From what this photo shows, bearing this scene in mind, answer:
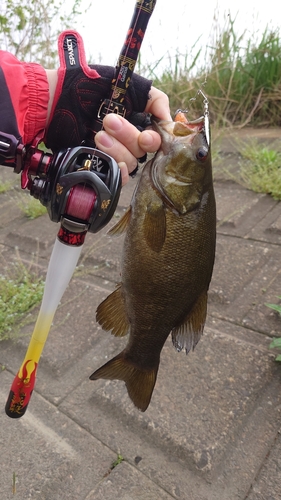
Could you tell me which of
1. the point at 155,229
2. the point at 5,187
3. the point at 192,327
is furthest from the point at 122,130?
the point at 5,187

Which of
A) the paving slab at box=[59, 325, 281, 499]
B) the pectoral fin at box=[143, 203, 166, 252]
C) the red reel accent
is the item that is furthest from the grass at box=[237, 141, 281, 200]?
the red reel accent

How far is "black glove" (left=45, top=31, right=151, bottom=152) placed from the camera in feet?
4.66

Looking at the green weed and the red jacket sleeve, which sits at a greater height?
the red jacket sleeve

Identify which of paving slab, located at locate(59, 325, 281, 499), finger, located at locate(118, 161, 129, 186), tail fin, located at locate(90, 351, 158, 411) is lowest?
paving slab, located at locate(59, 325, 281, 499)

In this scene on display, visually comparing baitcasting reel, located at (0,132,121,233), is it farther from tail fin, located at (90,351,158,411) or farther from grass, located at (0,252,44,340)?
grass, located at (0,252,44,340)

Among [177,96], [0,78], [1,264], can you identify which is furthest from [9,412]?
[177,96]

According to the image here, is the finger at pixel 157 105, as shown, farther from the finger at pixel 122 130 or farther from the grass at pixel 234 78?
the grass at pixel 234 78

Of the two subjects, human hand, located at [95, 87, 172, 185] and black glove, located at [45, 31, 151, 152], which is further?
black glove, located at [45, 31, 151, 152]

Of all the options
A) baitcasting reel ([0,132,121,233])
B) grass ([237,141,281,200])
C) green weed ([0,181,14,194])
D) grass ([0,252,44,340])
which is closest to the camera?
baitcasting reel ([0,132,121,233])

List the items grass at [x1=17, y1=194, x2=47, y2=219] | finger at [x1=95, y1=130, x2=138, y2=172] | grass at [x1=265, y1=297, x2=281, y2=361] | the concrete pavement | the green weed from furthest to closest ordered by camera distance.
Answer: the green weed
grass at [x1=17, y1=194, x2=47, y2=219]
grass at [x1=265, y1=297, x2=281, y2=361]
the concrete pavement
finger at [x1=95, y1=130, x2=138, y2=172]

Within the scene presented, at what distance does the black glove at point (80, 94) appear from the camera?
142 centimetres

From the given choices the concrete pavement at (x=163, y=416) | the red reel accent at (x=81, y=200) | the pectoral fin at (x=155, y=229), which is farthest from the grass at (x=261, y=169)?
the red reel accent at (x=81, y=200)

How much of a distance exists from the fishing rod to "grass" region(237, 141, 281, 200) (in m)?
2.09

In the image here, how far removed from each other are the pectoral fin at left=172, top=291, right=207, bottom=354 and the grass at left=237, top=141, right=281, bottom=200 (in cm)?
197
